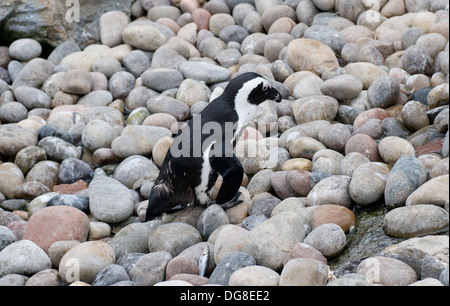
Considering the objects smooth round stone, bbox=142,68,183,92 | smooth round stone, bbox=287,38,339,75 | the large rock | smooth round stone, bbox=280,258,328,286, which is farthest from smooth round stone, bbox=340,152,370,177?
the large rock

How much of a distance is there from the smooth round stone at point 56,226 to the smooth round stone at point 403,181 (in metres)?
2.10

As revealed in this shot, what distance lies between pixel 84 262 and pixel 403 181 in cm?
200

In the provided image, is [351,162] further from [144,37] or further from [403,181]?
[144,37]

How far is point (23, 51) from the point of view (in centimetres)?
711

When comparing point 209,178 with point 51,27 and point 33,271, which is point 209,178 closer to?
point 33,271

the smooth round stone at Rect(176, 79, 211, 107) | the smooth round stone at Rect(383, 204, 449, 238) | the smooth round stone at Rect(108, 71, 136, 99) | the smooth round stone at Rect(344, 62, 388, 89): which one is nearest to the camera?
the smooth round stone at Rect(383, 204, 449, 238)

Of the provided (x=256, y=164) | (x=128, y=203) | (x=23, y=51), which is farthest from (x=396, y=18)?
(x=23, y=51)

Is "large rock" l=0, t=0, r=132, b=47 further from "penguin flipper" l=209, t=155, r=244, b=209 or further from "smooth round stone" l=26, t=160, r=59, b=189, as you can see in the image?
"penguin flipper" l=209, t=155, r=244, b=209

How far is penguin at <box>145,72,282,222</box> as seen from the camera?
4156mm

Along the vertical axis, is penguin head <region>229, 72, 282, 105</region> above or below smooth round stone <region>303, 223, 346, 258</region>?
above

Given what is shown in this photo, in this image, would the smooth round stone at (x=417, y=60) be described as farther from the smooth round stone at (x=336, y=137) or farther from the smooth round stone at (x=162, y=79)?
A: the smooth round stone at (x=162, y=79)

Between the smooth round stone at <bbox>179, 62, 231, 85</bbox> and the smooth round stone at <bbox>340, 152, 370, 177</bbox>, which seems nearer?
the smooth round stone at <bbox>340, 152, 370, 177</bbox>

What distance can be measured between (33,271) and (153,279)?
0.81 m

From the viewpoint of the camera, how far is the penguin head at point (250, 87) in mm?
4469
